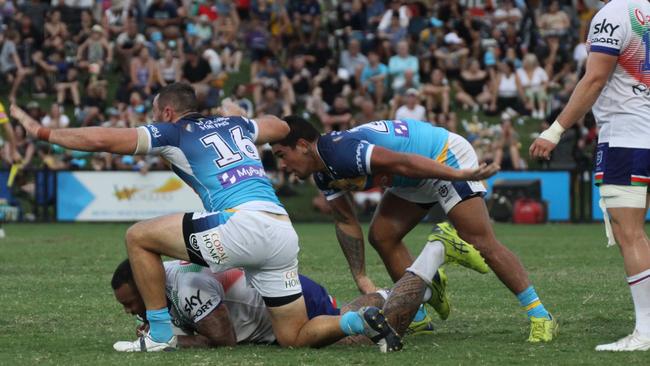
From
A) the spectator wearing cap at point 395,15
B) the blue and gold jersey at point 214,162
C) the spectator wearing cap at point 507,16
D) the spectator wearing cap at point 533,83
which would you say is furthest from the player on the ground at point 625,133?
the spectator wearing cap at point 507,16

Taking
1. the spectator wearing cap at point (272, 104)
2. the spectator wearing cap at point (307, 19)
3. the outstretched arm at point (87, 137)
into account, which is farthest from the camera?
the spectator wearing cap at point (307, 19)

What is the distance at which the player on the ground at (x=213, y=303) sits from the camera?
786 centimetres

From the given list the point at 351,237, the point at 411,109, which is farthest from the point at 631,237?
the point at 411,109

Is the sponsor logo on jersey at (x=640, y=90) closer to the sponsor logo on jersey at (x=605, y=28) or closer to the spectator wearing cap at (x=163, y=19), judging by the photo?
the sponsor logo on jersey at (x=605, y=28)

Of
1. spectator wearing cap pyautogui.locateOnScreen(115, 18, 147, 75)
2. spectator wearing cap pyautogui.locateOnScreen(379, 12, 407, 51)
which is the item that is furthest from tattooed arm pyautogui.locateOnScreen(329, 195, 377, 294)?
spectator wearing cap pyautogui.locateOnScreen(115, 18, 147, 75)

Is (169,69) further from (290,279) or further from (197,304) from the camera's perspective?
(290,279)

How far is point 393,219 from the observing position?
29.3 ft

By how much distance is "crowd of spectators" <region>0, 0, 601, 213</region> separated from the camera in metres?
25.4

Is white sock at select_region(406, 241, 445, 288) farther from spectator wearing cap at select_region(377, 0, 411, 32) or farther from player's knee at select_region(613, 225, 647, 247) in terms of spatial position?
spectator wearing cap at select_region(377, 0, 411, 32)

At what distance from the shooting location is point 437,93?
25672 millimetres

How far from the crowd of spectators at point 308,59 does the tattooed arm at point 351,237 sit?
14.8 m

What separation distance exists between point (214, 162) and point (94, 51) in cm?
2055

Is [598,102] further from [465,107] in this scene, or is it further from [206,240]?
[465,107]

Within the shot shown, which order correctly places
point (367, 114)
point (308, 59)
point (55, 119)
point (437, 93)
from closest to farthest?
point (367, 114)
point (55, 119)
point (437, 93)
point (308, 59)
